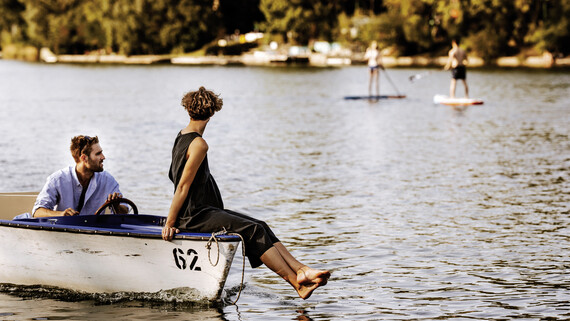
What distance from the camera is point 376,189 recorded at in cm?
1684

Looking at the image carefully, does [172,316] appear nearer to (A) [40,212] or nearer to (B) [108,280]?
(B) [108,280]

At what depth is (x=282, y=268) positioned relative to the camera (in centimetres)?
868

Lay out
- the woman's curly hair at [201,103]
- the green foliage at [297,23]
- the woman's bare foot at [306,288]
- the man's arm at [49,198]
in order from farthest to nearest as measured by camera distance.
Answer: the green foliage at [297,23]
the man's arm at [49,198]
the woman's bare foot at [306,288]
the woman's curly hair at [201,103]

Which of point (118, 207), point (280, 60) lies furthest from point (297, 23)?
point (118, 207)

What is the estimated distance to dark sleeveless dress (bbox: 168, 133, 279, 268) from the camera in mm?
8547

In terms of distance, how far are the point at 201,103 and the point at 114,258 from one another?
5.21 ft

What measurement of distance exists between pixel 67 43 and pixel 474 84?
282 feet

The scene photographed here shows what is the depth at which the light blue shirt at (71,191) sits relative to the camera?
9484 mm

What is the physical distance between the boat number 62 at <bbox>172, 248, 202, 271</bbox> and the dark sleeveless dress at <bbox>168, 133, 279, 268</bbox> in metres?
0.19

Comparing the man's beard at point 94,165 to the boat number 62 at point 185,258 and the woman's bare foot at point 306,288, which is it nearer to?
the boat number 62 at point 185,258

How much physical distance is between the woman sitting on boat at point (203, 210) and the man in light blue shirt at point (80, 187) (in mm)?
992

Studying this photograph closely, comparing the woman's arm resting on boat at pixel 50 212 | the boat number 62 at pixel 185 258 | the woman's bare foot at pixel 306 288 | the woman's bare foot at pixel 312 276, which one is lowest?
the woman's bare foot at pixel 306 288

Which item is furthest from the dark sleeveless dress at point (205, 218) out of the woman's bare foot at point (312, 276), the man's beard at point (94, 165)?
the man's beard at point (94, 165)

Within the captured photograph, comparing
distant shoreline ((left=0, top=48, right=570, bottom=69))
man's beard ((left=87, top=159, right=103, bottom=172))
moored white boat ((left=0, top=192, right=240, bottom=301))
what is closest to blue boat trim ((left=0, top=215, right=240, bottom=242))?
moored white boat ((left=0, top=192, right=240, bottom=301))
